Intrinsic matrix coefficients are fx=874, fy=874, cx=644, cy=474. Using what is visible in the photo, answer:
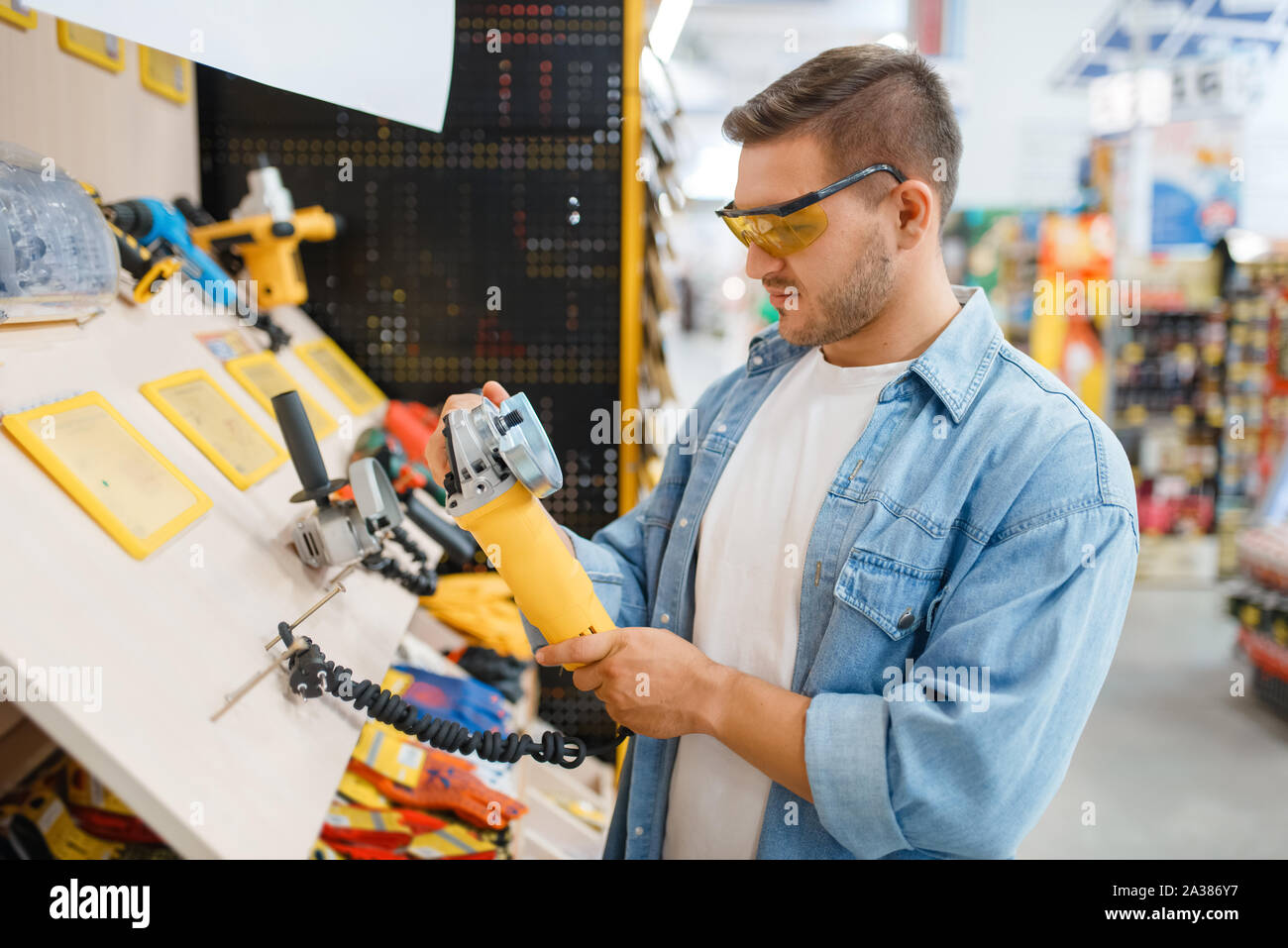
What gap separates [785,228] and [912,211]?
0.19m

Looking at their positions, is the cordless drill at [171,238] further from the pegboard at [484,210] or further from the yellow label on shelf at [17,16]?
the pegboard at [484,210]

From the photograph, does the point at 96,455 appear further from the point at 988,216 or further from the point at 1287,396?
the point at 1287,396

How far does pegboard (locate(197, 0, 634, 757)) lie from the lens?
229 centimetres

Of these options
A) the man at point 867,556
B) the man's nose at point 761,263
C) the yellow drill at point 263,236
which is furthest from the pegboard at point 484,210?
the man's nose at point 761,263

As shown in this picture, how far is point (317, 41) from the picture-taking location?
111cm

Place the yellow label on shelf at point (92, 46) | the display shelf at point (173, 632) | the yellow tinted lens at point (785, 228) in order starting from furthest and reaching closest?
the yellow label on shelf at point (92, 46) < the yellow tinted lens at point (785, 228) < the display shelf at point (173, 632)

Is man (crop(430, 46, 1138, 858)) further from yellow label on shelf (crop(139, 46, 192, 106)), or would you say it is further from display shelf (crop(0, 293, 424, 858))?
yellow label on shelf (crop(139, 46, 192, 106))

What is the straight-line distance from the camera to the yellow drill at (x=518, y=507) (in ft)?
3.60

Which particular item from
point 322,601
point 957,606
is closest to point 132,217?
point 322,601

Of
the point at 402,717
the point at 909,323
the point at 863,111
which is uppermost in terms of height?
the point at 863,111

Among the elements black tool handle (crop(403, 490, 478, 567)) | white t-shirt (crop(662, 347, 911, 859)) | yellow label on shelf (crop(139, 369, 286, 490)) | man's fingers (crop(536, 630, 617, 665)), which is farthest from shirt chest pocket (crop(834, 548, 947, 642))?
yellow label on shelf (crop(139, 369, 286, 490))

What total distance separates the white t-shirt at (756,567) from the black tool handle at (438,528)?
524 mm

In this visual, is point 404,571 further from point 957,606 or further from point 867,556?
point 957,606
